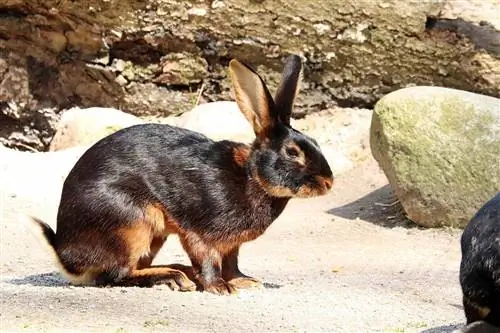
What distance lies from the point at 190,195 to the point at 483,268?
6.90 ft

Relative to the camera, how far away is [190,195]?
562 centimetres

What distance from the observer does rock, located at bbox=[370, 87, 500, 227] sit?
27.5ft

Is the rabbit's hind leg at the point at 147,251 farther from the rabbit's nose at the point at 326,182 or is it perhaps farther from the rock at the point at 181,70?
the rock at the point at 181,70

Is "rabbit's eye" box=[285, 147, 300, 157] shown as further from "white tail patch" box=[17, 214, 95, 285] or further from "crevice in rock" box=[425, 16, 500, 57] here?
"crevice in rock" box=[425, 16, 500, 57]

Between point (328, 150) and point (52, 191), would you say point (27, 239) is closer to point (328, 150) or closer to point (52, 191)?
point (52, 191)

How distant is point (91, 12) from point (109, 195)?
591 cm

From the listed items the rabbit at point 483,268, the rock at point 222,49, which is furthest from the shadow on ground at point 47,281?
the rock at point 222,49

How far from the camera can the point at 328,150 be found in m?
10.5

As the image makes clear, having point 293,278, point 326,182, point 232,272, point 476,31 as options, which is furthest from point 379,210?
point 326,182

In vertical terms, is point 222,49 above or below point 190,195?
below

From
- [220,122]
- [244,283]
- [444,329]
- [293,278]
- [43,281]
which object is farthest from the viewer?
[220,122]

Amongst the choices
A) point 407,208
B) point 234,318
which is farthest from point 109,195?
point 407,208

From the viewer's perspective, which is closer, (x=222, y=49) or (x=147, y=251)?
(x=147, y=251)

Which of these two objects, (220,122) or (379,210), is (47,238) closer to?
(379,210)
